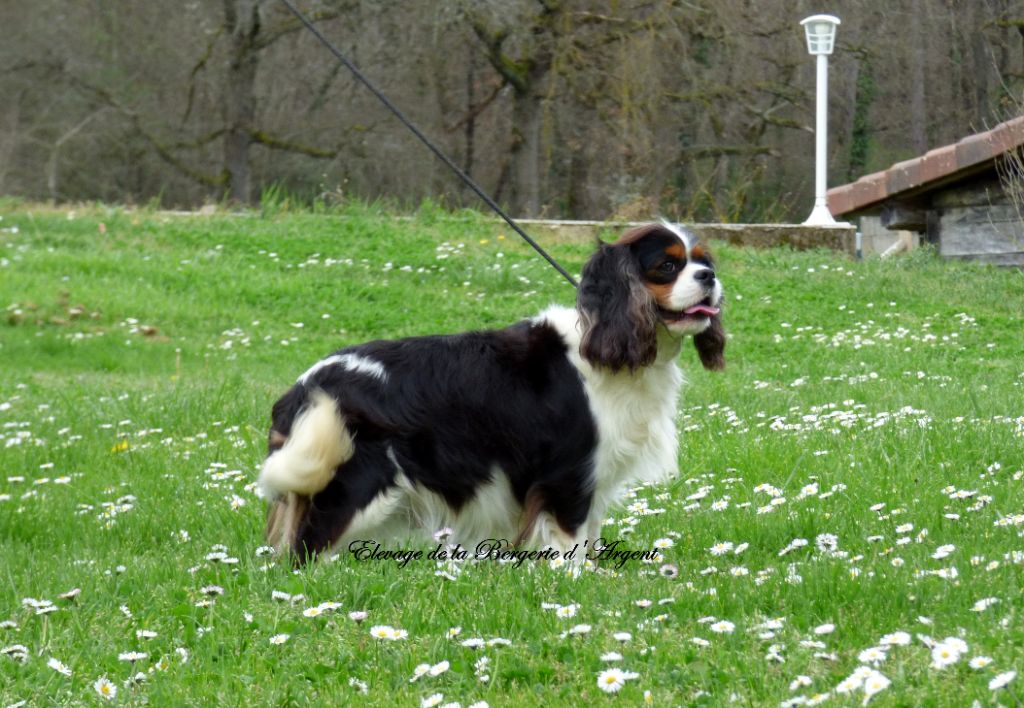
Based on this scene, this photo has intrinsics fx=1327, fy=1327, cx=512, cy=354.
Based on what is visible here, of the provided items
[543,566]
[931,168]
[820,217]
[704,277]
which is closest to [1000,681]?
[543,566]

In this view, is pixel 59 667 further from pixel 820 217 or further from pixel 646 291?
pixel 820 217

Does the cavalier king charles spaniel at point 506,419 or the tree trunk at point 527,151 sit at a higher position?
the tree trunk at point 527,151

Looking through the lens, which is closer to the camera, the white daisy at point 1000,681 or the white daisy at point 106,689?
the white daisy at point 1000,681

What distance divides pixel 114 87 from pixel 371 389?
27196 millimetres

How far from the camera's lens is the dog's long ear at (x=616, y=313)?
5266 millimetres

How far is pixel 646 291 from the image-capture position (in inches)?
213

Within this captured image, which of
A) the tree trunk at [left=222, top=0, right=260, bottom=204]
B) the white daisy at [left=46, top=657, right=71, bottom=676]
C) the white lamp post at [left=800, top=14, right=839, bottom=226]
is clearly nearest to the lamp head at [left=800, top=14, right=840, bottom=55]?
the white lamp post at [left=800, top=14, right=839, bottom=226]

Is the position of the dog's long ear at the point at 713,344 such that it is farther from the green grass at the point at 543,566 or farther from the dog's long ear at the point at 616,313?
the green grass at the point at 543,566

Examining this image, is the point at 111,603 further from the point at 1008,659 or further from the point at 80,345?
the point at 80,345

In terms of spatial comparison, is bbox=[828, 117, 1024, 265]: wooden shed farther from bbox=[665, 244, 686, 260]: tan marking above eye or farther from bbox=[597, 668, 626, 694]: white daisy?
bbox=[597, 668, 626, 694]: white daisy

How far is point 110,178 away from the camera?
31688 millimetres

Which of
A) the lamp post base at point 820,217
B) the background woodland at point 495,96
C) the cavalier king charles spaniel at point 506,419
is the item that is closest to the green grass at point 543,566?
the cavalier king charles spaniel at point 506,419

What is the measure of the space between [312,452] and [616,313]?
132 cm

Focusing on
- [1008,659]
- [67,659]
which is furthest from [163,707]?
[1008,659]
